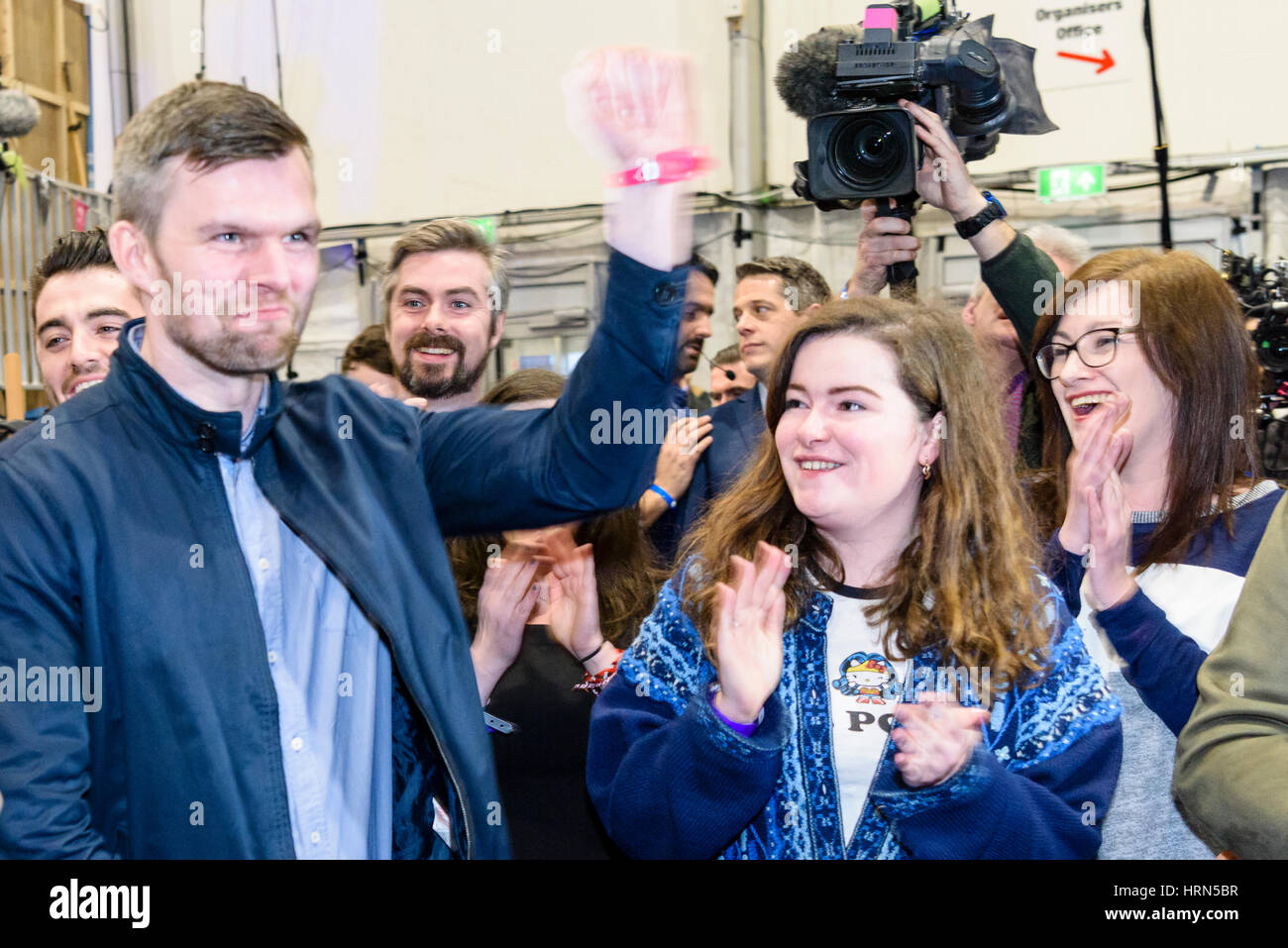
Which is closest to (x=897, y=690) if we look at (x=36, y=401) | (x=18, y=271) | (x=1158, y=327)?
(x=1158, y=327)

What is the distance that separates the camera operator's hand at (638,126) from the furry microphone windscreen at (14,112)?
3.40 m

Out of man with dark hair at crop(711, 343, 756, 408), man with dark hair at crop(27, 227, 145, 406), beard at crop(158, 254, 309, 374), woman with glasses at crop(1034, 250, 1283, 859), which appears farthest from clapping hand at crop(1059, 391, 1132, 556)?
man with dark hair at crop(711, 343, 756, 408)

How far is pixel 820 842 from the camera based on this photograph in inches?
54.4

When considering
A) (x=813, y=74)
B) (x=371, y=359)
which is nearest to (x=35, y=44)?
(x=371, y=359)

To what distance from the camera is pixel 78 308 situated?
6.57ft

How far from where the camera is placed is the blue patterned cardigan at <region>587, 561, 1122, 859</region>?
50.8 inches

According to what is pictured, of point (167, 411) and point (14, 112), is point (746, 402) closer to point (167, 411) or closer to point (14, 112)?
point (167, 411)

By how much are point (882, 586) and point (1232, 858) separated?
574 mm

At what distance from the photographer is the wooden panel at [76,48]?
5.38m

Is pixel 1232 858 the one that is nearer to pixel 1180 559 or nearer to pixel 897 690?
pixel 1180 559

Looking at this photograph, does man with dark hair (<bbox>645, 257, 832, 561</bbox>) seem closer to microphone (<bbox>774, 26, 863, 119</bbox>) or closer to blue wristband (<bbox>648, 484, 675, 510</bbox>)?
blue wristband (<bbox>648, 484, 675, 510</bbox>)

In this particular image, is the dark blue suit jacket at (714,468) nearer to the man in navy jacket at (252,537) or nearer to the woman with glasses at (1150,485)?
the woman with glasses at (1150,485)

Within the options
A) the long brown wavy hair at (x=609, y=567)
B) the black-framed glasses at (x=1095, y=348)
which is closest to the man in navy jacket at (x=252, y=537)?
the long brown wavy hair at (x=609, y=567)

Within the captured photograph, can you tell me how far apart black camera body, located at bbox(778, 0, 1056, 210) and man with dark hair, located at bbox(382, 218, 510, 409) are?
73 cm
